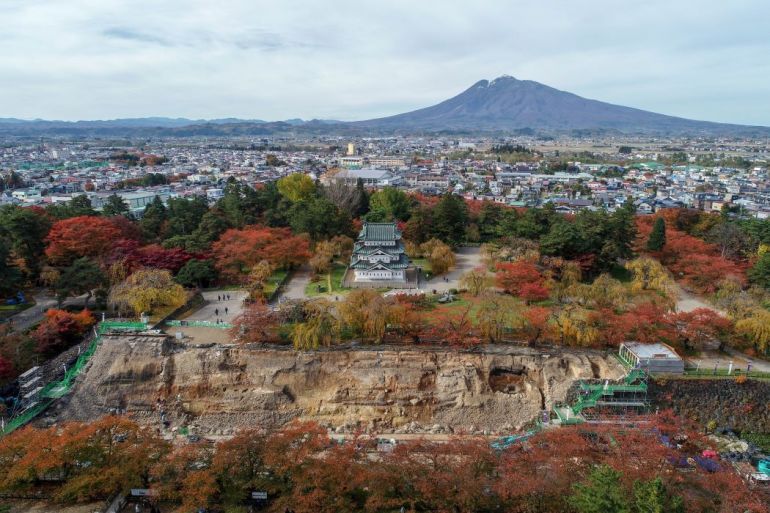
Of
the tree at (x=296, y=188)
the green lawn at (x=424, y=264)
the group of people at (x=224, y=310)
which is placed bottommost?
the group of people at (x=224, y=310)

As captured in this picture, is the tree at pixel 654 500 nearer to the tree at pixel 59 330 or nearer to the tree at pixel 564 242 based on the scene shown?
the tree at pixel 564 242

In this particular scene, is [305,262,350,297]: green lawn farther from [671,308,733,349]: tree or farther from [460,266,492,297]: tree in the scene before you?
[671,308,733,349]: tree

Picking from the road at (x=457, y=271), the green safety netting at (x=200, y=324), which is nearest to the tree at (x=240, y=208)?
the green safety netting at (x=200, y=324)

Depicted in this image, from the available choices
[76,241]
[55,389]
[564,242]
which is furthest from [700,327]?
[76,241]

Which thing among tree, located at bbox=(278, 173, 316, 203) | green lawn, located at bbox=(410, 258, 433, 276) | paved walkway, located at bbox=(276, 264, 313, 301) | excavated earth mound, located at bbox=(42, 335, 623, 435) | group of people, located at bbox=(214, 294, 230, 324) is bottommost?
excavated earth mound, located at bbox=(42, 335, 623, 435)

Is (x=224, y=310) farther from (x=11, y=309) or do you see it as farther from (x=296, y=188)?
(x=296, y=188)

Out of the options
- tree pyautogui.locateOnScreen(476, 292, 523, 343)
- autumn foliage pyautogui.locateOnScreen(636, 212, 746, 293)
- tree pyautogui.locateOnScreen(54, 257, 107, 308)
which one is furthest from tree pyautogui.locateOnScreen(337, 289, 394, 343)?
autumn foliage pyautogui.locateOnScreen(636, 212, 746, 293)
